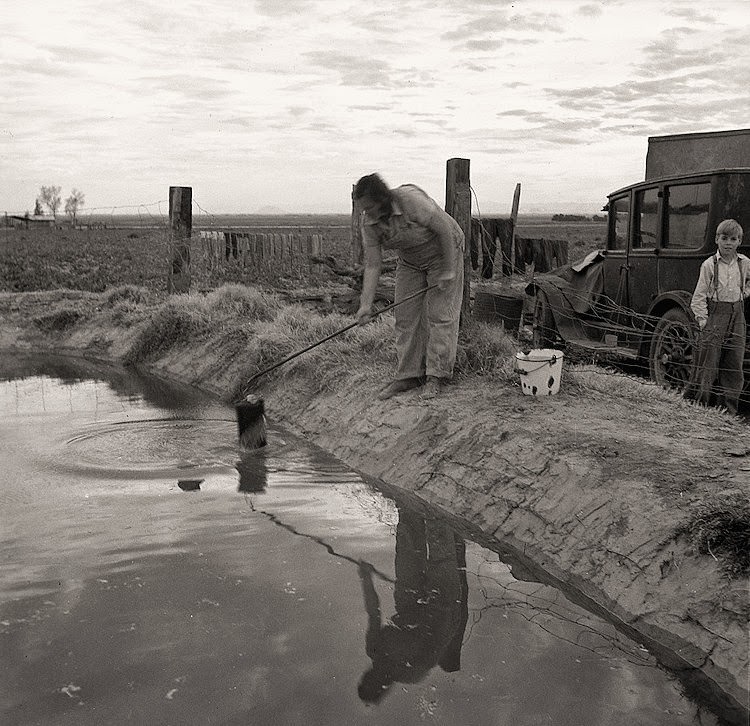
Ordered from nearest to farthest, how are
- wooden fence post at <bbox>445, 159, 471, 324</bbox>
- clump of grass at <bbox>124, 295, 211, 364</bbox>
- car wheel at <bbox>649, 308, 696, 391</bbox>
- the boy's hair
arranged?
the boy's hair
car wheel at <bbox>649, 308, 696, 391</bbox>
wooden fence post at <bbox>445, 159, 471, 324</bbox>
clump of grass at <bbox>124, 295, 211, 364</bbox>

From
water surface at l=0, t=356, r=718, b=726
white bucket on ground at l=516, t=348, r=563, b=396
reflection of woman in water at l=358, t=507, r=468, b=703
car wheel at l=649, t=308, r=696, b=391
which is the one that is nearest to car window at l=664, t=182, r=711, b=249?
car wheel at l=649, t=308, r=696, b=391

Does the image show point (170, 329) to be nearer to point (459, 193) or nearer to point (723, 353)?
point (459, 193)

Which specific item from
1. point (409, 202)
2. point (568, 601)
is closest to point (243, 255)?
point (409, 202)

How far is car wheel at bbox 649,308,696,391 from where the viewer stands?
25.0 feet

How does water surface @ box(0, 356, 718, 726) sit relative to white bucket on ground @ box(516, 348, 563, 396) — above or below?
below

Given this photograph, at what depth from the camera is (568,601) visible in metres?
4.54

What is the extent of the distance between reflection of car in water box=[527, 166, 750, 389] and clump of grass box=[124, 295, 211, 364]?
4.49 m

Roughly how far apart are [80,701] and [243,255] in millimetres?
14183

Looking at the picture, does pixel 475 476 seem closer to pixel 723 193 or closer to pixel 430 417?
pixel 430 417

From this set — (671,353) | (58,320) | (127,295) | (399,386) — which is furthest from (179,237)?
(671,353)

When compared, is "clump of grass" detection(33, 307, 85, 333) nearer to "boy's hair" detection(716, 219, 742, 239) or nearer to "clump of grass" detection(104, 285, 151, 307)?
"clump of grass" detection(104, 285, 151, 307)

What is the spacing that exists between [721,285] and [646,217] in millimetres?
1898

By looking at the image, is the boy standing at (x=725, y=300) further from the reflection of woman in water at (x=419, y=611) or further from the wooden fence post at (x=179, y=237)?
the wooden fence post at (x=179, y=237)

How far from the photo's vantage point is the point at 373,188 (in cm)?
637
